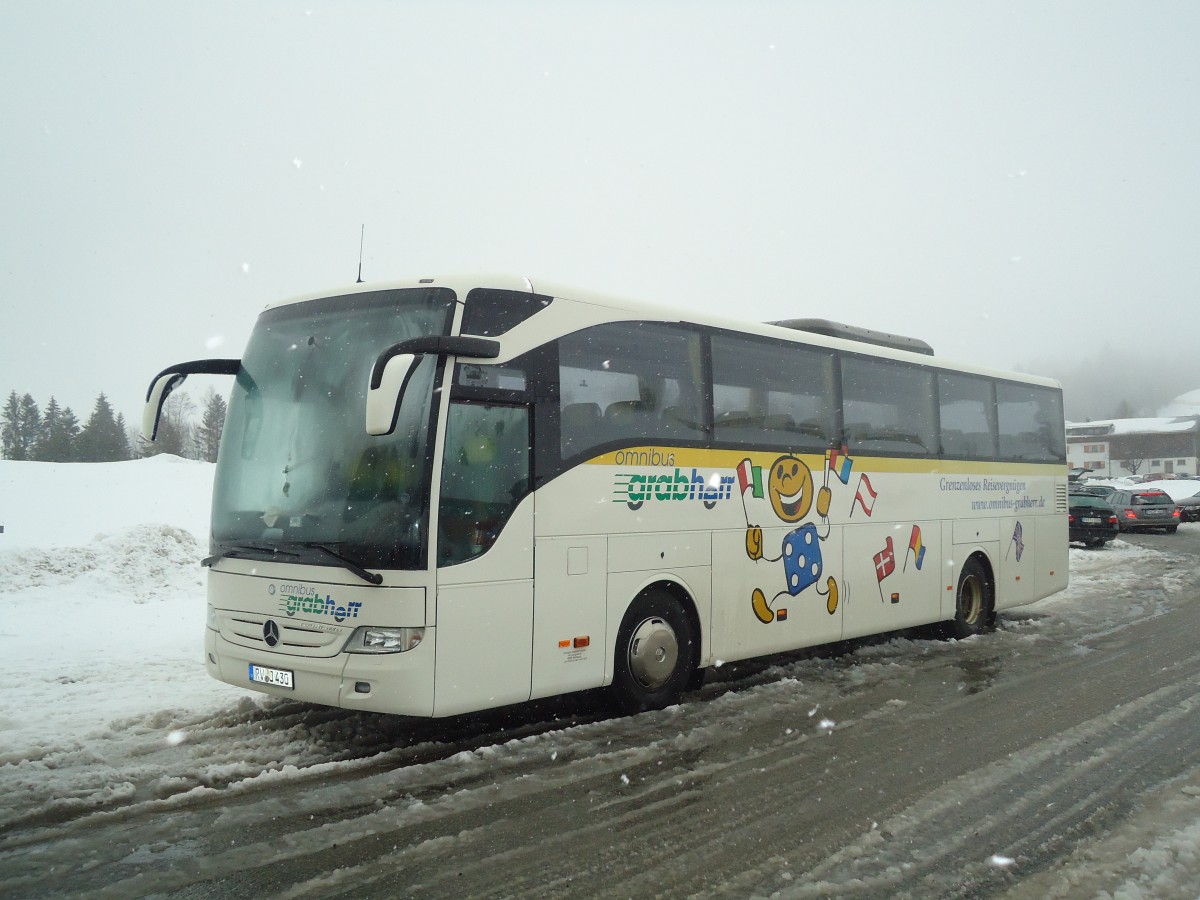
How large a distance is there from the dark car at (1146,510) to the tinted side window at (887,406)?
25.0 metres

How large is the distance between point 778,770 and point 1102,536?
79.6 ft

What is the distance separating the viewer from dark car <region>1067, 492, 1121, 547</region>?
85.6 feet

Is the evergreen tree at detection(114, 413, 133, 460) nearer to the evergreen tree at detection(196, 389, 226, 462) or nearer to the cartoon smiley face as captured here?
the evergreen tree at detection(196, 389, 226, 462)

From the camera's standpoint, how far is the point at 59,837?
4711mm

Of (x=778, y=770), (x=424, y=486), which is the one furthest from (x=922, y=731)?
(x=424, y=486)

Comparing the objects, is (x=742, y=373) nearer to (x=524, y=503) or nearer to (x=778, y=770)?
(x=524, y=503)

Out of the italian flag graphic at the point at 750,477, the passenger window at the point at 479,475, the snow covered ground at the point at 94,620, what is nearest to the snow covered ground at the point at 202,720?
the snow covered ground at the point at 94,620

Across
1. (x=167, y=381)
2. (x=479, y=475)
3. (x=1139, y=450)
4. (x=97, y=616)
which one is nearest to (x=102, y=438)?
(x=97, y=616)

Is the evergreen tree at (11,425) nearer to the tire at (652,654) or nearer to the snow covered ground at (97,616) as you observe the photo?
the snow covered ground at (97,616)

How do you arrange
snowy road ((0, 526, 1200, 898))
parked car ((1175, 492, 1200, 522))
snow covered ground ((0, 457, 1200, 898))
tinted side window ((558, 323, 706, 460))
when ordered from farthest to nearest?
parked car ((1175, 492, 1200, 522))
tinted side window ((558, 323, 706, 460))
snow covered ground ((0, 457, 1200, 898))
snowy road ((0, 526, 1200, 898))

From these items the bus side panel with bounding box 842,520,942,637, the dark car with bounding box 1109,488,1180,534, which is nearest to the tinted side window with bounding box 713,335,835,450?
the bus side panel with bounding box 842,520,942,637

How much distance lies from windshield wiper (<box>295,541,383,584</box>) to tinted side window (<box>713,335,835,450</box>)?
3.58 metres

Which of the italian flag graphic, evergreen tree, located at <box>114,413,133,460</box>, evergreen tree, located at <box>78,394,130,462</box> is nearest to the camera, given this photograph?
the italian flag graphic

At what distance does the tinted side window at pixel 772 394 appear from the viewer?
8.35 metres
